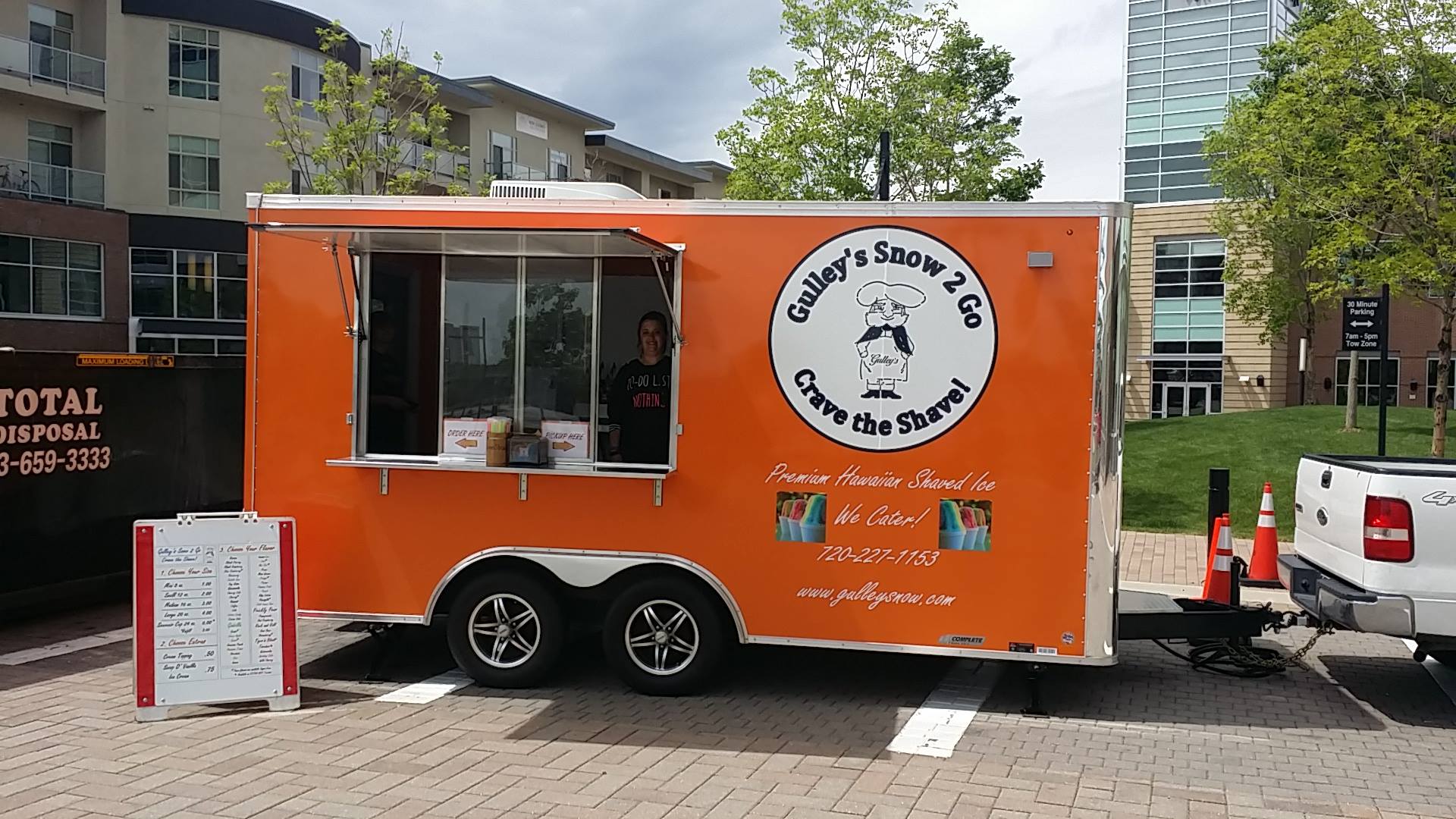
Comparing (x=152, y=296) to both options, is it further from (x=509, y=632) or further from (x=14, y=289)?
(x=509, y=632)

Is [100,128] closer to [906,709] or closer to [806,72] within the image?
[806,72]

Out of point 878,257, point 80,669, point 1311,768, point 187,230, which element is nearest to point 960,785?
point 1311,768

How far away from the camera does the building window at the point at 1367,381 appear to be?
43.8m

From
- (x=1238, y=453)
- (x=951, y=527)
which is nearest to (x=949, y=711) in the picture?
(x=951, y=527)

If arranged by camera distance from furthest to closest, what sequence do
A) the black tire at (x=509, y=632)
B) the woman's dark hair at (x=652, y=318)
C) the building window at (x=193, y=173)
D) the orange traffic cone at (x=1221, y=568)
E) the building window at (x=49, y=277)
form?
the building window at (x=193, y=173), the building window at (x=49, y=277), the orange traffic cone at (x=1221, y=568), the woman's dark hair at (x=652, y=318), the black tire at (x=509, y=632)

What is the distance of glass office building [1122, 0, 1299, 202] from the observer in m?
50.8

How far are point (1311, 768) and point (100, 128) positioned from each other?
3337 centimetres

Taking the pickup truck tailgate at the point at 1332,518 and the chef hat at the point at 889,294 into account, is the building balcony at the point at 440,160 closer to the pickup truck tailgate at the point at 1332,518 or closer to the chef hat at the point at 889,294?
the chef hat at the point at 889,294

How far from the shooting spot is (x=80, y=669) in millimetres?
7543

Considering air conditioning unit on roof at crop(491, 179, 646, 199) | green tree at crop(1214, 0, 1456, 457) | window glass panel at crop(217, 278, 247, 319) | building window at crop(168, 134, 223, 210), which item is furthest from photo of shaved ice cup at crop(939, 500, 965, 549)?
building window at crop(168, 134, 223, 210)

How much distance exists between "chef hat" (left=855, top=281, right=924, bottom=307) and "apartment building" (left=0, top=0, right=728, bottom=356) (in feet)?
86.6

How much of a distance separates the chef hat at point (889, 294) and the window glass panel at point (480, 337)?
2131 millimetres

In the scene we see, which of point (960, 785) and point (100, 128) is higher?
point (100, 128)

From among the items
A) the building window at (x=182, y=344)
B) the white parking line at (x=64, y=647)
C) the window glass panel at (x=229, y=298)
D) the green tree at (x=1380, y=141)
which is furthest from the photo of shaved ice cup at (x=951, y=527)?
the window glass panel at (x=229, y=298)
